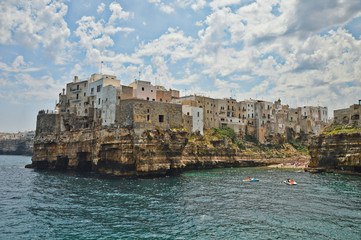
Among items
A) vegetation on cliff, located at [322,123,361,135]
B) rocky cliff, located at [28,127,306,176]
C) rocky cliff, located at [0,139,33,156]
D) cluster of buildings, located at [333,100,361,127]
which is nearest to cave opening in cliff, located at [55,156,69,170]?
rocky cliff, located at [28,127,306,176]

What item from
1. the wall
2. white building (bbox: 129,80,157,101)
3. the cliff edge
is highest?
white building (bbox: 129,80,157,101)

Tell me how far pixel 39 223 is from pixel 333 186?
117ft

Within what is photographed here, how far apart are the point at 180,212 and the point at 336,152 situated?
43157mm

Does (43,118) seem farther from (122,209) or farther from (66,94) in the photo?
(122,209)

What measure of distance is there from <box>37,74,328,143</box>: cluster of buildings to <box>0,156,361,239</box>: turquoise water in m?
18.5

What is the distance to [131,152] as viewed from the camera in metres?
48.9

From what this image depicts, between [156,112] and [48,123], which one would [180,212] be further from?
[48,123]

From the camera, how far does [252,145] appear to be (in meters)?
86.9

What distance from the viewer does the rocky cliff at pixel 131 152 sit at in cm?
4888

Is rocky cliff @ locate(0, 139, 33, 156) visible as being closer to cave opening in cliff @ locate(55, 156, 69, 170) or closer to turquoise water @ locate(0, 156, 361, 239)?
cave opening in cliff @ locate(55, 156, 69, 170)

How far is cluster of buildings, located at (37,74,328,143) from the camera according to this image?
53562 mm

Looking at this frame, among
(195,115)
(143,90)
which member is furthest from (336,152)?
(143,90)

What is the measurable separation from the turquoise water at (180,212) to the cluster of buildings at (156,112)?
18.5 m

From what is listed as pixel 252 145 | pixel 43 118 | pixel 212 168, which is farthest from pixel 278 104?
pixel 43 118
